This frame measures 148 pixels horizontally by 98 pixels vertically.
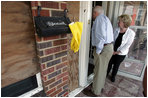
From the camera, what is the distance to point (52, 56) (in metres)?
1.00

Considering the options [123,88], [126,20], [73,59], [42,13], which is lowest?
[123,88]

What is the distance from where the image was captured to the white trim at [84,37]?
1430mm

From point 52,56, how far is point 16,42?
1.16ft

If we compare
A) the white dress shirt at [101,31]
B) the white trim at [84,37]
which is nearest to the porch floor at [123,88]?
the white trim at [84,37]

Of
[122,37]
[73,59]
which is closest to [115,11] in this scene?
[122,37]

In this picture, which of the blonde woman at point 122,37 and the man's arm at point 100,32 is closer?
the man's arm at point 100,32

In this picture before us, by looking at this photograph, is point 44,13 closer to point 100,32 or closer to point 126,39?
point 100,32

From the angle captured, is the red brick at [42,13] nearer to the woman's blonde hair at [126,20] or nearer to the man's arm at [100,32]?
the man's arm at [100,32]

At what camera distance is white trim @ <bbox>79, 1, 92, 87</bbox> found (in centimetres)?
143

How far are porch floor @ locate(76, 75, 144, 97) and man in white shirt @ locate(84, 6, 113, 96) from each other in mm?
Result: 288

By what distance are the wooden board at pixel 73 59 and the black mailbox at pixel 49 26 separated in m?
0.50

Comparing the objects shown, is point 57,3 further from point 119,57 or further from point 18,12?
point 119,57

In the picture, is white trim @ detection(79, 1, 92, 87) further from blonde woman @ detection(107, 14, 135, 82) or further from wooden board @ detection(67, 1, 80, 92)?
blonde woman @ detection(107, 14, 135, 82)

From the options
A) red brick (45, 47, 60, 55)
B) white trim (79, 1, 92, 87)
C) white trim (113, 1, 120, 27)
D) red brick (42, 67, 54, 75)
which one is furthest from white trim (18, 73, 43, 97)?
white trim (113, 1, 120, 27)
